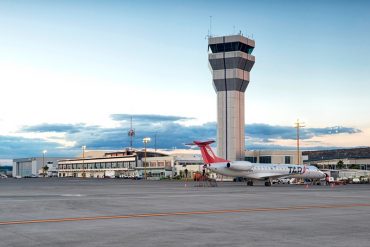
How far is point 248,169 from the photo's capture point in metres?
74.4

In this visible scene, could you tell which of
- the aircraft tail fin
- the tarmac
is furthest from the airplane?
the tarmac

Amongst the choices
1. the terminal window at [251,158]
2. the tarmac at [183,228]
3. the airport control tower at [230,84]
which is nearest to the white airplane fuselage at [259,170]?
the tarmac at [183,228]

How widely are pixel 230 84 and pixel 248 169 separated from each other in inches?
2331

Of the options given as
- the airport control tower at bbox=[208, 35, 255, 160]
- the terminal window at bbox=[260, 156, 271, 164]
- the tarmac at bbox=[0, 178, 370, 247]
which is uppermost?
the airport control tower at bbox=[208, 35, 255, 160]

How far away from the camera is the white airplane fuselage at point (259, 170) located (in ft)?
238

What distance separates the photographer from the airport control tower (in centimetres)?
12900

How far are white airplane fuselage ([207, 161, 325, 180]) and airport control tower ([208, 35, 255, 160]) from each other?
163ft

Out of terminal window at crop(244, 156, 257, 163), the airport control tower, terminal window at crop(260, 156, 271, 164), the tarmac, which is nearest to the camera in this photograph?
the tarmac

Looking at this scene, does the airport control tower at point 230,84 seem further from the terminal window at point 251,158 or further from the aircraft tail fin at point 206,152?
the aircraft tail fin at point 206,152

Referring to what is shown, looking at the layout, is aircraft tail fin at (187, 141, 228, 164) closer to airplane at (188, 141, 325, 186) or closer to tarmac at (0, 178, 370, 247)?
airplane at (188, 141, 325, 186)

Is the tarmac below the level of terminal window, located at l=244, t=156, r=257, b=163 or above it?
below

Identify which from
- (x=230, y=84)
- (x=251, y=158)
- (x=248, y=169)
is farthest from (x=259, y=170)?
(x=251, y=158)

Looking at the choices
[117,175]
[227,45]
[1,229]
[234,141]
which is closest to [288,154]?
[234,141]

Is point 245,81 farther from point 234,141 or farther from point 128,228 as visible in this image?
point 128,228
